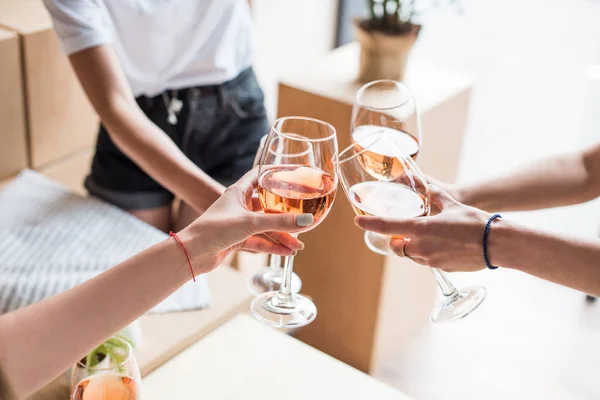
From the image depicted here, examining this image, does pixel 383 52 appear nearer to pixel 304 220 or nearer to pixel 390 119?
pixel 390 119

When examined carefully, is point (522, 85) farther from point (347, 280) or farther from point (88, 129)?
point (88, 129)

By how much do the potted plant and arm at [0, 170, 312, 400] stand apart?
967 mm

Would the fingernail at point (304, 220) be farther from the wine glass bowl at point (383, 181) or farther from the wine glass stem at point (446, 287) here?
the wine glass stem at point (446, 287)

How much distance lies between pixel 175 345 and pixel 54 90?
3.20ft

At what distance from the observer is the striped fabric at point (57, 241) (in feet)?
4.68

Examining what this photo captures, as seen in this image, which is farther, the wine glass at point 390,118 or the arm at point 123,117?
the arm at point 123,117

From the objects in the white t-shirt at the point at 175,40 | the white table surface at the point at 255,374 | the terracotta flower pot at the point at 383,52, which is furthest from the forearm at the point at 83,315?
the terracotta flower pot at the point at 383,52

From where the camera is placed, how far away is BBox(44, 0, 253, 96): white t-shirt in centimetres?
165

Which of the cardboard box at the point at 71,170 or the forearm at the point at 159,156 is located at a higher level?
the forearm at the point at 159,156

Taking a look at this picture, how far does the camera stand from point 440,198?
110cm

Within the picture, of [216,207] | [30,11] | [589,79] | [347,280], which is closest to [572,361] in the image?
[347,280]

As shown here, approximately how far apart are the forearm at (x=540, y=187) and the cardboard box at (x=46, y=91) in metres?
1.23

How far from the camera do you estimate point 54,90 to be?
1985mm

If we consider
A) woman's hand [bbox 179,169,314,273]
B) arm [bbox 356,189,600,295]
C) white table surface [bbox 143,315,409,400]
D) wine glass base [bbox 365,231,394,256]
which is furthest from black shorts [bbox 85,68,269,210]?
arm [bbox 356,189,600,295]
